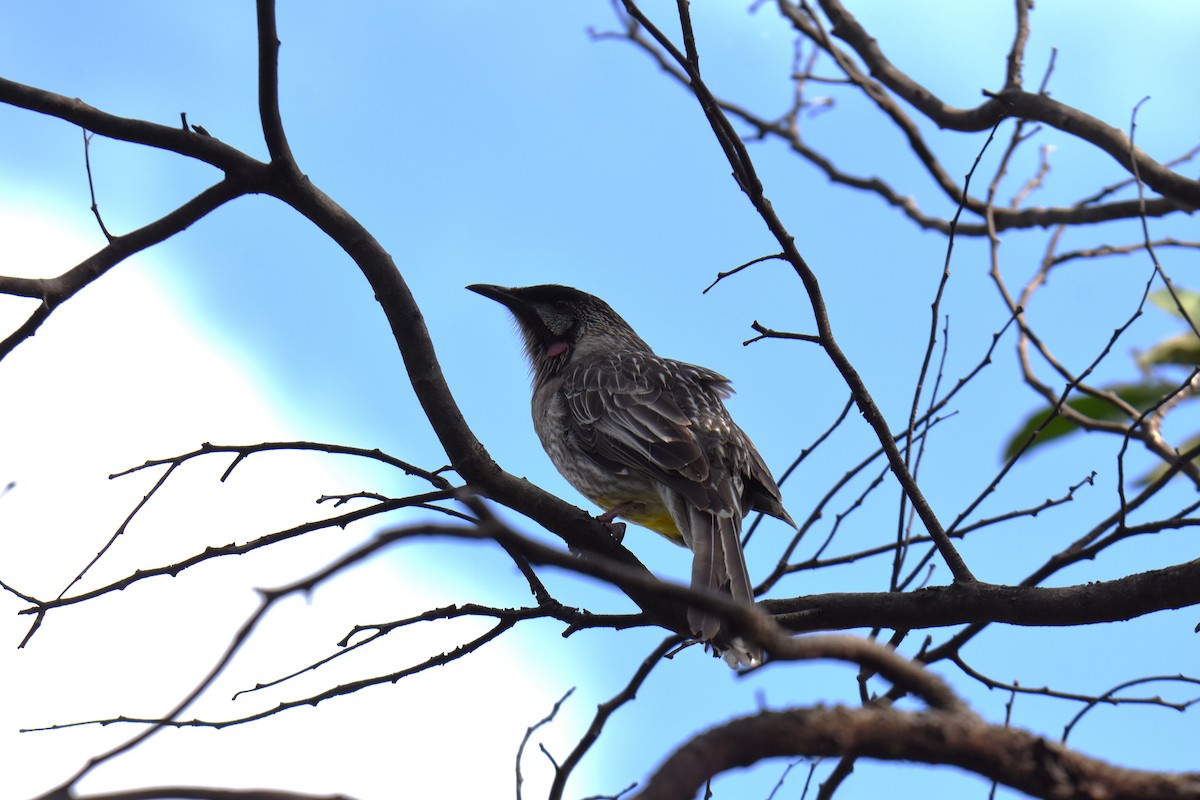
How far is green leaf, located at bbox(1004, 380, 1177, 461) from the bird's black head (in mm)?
2549

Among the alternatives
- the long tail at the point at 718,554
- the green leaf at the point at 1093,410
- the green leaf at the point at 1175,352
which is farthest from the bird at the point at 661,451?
the green leaf at the point at 1175,352

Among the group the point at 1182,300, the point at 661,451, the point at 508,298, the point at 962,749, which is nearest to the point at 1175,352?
the point at 1182,300

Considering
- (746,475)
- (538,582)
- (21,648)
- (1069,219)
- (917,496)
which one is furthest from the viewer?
(1069,219)

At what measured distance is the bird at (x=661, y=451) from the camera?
517 cm

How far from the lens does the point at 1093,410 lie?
6.98 metres

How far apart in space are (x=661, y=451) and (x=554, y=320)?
8.40ft

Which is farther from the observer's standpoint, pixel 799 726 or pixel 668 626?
pixel 668 626

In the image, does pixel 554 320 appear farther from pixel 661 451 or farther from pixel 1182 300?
pixel 1182 300

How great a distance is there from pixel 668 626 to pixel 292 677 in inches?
54.5

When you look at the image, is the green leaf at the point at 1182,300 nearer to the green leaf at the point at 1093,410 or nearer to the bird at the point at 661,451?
the green leaf at the point at 1093,410

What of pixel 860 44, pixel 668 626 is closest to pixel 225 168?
pixel 668 626

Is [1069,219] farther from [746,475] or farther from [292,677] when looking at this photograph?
[292,677]

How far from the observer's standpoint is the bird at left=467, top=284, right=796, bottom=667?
5168mm

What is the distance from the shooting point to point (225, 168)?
4.26 m
